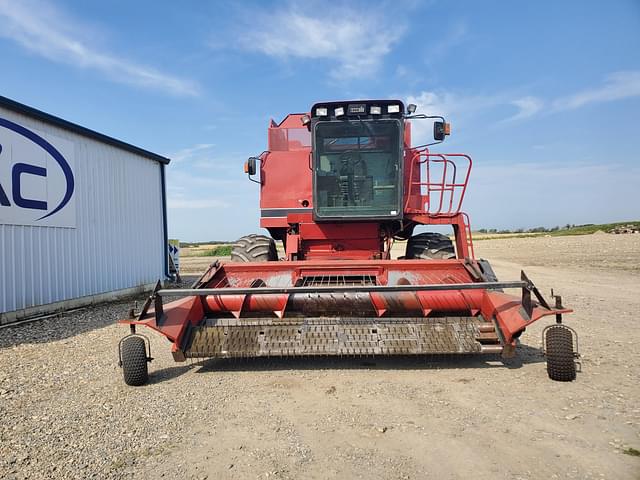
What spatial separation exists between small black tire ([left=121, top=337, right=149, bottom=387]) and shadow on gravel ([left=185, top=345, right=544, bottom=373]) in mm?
685

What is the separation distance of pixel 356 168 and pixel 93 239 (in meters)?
7.65

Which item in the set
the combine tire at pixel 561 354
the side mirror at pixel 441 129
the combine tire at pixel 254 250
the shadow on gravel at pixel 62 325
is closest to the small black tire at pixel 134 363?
the combine tire at pixel 254 250

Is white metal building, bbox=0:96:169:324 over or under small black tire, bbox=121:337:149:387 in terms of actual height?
over

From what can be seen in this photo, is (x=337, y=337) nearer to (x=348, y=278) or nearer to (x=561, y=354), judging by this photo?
(x=348, y=278)

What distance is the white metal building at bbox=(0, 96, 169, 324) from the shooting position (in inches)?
343

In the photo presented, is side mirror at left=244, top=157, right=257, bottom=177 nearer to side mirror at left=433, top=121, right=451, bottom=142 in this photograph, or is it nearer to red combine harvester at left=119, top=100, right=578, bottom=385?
red combine harvester at left=119, top=100, right=578, bottom=385

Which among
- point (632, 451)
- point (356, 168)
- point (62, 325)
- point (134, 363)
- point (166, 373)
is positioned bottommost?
point (62, 325)

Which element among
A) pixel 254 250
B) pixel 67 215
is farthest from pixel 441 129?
pixel 67 215

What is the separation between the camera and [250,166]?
7160 millimetres

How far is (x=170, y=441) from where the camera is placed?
3307 mm

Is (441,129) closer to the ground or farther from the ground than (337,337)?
farther from the ground

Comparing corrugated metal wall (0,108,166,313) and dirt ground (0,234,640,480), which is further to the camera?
corrugated metal wall (0,108,166,313)

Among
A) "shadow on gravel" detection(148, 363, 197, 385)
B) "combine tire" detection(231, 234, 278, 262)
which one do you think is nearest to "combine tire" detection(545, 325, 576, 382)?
"shadow on gravel" detection(148, 363, 197, 385)

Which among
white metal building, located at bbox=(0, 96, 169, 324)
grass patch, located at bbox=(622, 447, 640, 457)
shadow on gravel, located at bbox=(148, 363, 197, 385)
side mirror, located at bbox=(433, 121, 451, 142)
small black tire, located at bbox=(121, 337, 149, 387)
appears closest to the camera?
grass patch, located at bbox=(622, 447, 640, 457)
